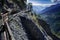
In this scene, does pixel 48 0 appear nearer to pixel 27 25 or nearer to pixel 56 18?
pixel 56 18

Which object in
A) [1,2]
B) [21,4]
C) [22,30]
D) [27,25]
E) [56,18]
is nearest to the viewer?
[22,30]

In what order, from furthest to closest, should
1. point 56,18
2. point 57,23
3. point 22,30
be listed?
point 56,18 → point 57,23 → point 22,30

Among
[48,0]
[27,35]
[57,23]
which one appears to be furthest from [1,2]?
[48,0]

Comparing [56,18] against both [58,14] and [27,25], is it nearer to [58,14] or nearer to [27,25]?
[58,14]

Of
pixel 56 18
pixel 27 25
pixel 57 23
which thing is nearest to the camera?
pixel 27 25

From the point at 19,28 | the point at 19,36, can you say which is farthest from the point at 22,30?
the point at 19,36

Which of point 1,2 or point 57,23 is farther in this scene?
point 57,23

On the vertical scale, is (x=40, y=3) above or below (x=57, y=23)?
above

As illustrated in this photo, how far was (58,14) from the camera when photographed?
24359 millimetres

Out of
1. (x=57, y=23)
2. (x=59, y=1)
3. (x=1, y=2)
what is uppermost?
(x=1, y=2)

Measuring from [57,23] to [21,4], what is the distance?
533cm

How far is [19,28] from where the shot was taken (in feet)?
36.9

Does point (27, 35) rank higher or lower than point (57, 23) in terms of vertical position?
higher

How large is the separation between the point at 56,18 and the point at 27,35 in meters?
12.9
